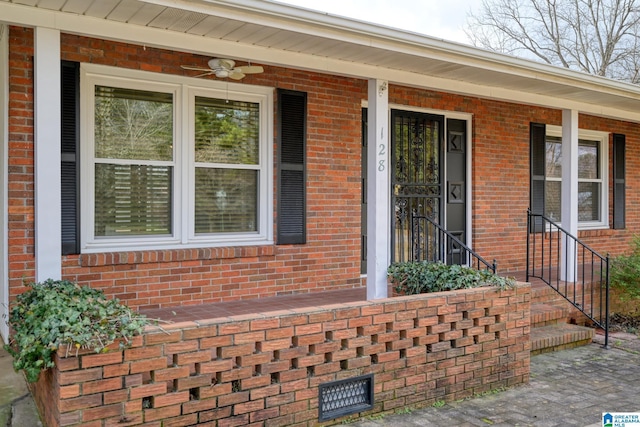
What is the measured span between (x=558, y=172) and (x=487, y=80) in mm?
3433

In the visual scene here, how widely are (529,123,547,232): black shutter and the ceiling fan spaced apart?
4.34 metres

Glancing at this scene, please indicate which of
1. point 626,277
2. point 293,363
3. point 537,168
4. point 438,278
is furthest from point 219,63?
point 626,277

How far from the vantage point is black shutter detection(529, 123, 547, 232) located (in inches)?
304

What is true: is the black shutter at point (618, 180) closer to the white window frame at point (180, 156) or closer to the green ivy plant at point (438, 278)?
the green ivy plant at point (438, 278)

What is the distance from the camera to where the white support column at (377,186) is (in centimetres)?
477

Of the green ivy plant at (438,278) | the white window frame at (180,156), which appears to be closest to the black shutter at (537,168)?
the green ivy plant at (438,278)

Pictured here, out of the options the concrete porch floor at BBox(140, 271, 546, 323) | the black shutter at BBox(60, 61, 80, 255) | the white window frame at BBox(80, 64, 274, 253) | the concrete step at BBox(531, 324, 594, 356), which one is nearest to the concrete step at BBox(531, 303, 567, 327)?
the concrete step at BBox(531, 324, 594, 356)

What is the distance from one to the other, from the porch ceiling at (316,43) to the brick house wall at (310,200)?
1.08 metres

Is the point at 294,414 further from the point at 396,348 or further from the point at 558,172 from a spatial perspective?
the point at 558,172

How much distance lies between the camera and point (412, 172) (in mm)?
6719

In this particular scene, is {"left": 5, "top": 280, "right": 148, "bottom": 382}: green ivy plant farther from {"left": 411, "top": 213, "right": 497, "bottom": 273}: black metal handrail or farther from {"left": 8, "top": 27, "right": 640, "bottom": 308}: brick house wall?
{"left": 411, "top": 213, "right": 497, "bottom": 273}: black metal handrail

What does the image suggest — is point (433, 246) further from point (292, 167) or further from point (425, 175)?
point (292, 167)

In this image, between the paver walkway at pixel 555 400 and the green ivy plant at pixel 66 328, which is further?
the paver walkway at pixel 555 400

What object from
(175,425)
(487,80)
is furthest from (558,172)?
(175,425)
